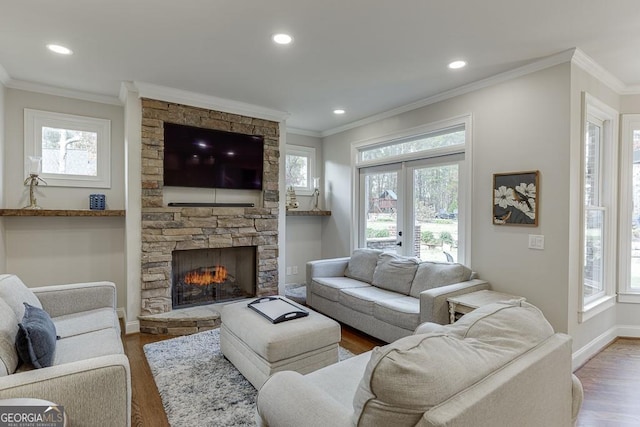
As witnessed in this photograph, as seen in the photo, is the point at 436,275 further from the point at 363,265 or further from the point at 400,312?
the point at 363,265

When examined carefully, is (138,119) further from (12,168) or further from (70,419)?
(70,419)

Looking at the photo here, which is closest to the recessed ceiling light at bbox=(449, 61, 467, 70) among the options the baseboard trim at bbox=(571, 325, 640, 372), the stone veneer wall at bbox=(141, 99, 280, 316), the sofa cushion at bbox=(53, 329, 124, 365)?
the stone veneer wall at bbox=(141, 99, 280, 316)

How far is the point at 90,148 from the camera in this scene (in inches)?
156

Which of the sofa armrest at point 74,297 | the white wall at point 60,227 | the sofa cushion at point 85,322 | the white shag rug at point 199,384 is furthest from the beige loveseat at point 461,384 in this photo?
the white wall at point 60,227

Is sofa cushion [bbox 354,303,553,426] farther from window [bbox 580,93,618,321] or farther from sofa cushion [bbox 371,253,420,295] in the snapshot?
window [bbox 580,93,618,321]

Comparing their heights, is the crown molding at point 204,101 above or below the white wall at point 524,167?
above

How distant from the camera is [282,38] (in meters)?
2.63

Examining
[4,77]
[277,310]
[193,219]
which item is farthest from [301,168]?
[4,77]

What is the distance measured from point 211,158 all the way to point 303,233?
2180 millimetres

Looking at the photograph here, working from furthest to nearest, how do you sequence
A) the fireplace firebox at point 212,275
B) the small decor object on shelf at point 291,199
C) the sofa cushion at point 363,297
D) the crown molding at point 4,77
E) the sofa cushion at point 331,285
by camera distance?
the small decor object on shelf at point 291,199 < the fireplace firebox at point 212,275 < the sofa cushion at point 331,285 < the sofa cushion at point 363,297 < the crown molding at point 4,77

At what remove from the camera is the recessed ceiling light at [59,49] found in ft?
9.14

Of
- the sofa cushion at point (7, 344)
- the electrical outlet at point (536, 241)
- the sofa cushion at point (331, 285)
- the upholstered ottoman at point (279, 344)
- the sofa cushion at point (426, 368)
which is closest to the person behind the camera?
the sofa cushion at point (426, 368)

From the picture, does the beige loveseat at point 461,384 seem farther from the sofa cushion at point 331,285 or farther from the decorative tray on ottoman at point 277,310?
the sofa cushion at point 331,285

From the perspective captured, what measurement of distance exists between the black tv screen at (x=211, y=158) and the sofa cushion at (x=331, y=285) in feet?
5.03
